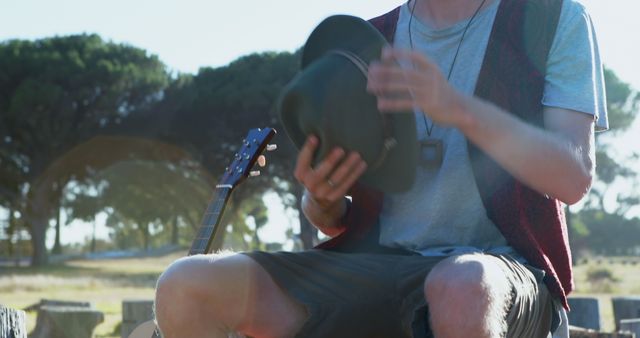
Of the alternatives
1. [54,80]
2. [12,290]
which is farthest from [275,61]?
[12,290]

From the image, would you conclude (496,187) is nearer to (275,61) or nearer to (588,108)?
(588,108)

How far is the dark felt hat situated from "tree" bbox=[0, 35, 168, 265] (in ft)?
89.6

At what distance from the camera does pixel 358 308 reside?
2215 mm

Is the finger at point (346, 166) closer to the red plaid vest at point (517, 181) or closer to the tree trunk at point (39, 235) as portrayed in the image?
the red plaid vest at point (517, 181)

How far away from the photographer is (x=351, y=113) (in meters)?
2.12

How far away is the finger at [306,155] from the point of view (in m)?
2.13

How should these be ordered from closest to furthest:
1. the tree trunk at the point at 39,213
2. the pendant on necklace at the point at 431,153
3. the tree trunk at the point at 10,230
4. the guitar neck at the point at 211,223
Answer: the pendant on necklace at the point at 431,153 < the guitar neck at the point at 211,223 < the tree trunk at the point at 39,213 < the tree trunk at the point at 10,230

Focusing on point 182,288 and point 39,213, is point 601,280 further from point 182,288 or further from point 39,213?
point 182,288

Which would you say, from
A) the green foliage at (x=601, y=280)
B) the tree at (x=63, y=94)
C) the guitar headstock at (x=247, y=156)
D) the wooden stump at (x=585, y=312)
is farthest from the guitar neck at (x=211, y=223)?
the tree at (x=63, y=94)

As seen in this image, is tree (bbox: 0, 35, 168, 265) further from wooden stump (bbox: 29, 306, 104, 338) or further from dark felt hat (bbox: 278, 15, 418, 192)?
dark felt hat (bbox: 278, 15, 418, 192)

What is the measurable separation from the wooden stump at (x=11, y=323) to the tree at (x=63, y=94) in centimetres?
2582

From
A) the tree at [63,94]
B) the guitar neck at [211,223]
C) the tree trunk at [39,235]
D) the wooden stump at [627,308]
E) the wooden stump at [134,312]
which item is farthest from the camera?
the tree trunk at [39,235]

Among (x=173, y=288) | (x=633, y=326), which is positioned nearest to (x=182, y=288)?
(x=173, y=288)

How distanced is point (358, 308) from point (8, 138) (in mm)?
30199
